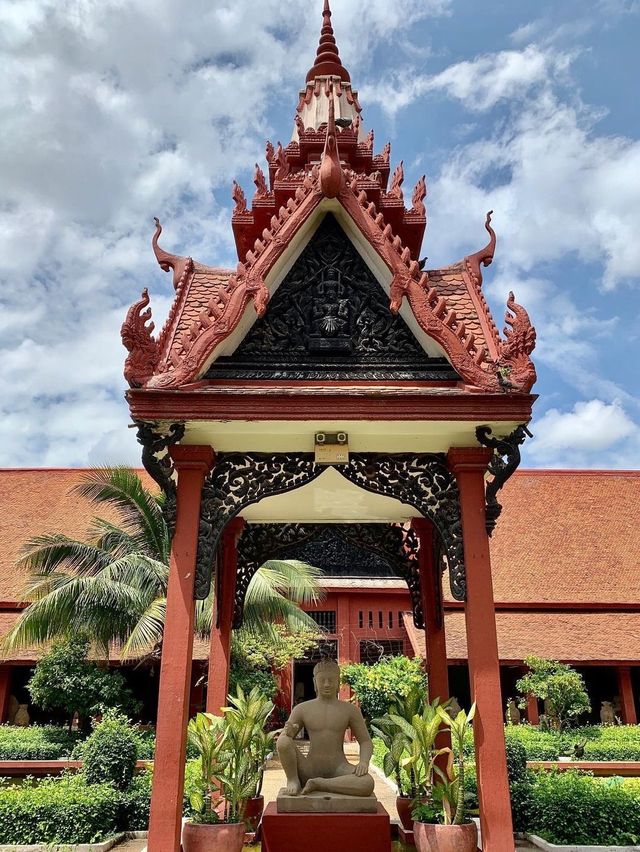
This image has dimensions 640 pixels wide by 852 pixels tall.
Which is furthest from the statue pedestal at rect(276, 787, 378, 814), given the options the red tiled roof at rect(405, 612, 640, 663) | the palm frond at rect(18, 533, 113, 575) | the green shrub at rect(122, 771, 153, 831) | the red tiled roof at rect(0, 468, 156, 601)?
the red tiled roof at rect(0, 468, 156, 601)

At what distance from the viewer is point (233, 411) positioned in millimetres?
5301

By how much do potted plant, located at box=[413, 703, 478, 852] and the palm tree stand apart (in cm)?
884

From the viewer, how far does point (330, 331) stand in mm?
5926

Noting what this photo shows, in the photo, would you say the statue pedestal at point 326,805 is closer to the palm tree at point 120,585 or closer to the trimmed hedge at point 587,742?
the palm tree at point 120,585

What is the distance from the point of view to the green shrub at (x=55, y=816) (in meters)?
7.41

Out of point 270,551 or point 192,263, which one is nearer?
point 192,263

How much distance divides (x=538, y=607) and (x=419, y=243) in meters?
15.4

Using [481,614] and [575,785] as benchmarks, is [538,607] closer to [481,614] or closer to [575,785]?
[575,785]

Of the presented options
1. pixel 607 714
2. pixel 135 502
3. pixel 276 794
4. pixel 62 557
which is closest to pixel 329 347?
pixel 276 794

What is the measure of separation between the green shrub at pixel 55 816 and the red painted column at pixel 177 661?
3538 mm

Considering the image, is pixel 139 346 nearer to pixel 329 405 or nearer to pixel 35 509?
pixel 329 405

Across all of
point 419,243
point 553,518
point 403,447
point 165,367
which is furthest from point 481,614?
point 553,518

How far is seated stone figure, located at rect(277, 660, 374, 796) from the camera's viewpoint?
17.8 ft

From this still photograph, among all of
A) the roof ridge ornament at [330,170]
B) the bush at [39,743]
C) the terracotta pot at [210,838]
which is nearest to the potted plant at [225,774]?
the terracotta pot at [210,838]
